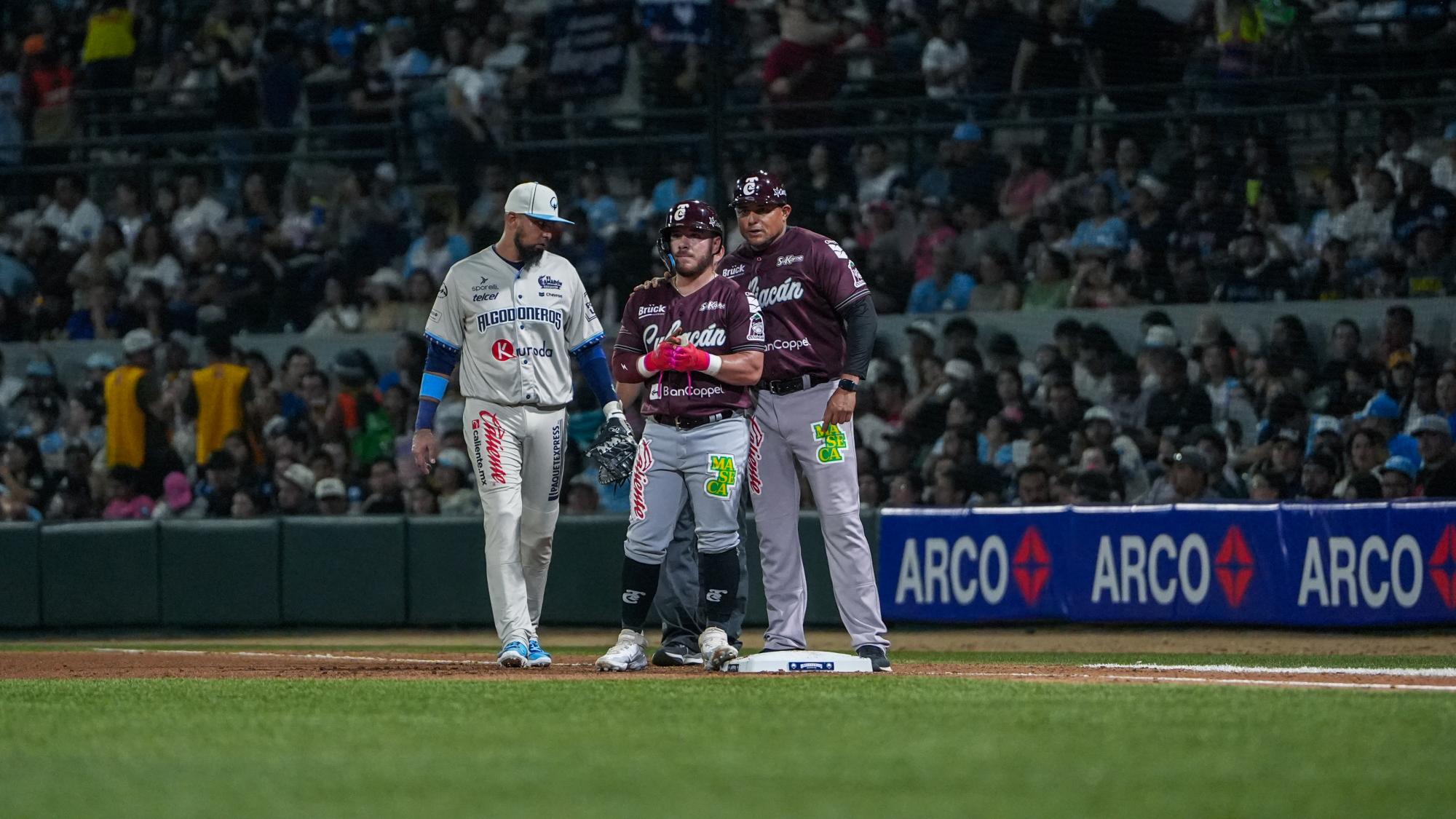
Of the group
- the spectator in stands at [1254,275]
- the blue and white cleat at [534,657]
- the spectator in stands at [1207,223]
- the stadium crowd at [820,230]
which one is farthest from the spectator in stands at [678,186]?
the blue and white cleat at [534,657]

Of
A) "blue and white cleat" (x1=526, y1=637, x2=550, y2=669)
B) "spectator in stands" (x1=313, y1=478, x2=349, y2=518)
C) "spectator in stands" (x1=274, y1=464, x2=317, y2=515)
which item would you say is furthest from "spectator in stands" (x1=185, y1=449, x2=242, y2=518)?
"blue and white cleat" (x1=526, y1=637, x2=550, y2=669)

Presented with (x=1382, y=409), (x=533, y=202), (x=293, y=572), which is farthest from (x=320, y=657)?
(x=1382, y=409)

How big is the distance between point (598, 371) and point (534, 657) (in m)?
1.40

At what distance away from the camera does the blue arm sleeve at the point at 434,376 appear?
8.38 meters

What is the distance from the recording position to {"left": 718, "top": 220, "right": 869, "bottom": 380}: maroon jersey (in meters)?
7.63

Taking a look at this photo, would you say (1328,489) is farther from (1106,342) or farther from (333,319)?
(333,319)

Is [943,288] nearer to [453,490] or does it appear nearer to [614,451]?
[453,490]

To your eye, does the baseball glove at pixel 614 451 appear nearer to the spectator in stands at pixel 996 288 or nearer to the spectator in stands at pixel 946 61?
the spectator in stands at pixel 996 288

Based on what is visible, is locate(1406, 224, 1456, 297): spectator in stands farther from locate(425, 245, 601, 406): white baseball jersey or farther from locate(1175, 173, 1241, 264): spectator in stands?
locate(425, 245, 601, 406): white baseball jersey

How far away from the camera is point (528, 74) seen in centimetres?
1780

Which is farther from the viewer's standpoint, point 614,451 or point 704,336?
point 614,451

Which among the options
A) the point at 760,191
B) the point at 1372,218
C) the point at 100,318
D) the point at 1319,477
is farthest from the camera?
the point at 100,318

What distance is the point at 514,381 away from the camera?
8.21 metres

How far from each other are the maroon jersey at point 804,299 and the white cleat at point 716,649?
105cm
